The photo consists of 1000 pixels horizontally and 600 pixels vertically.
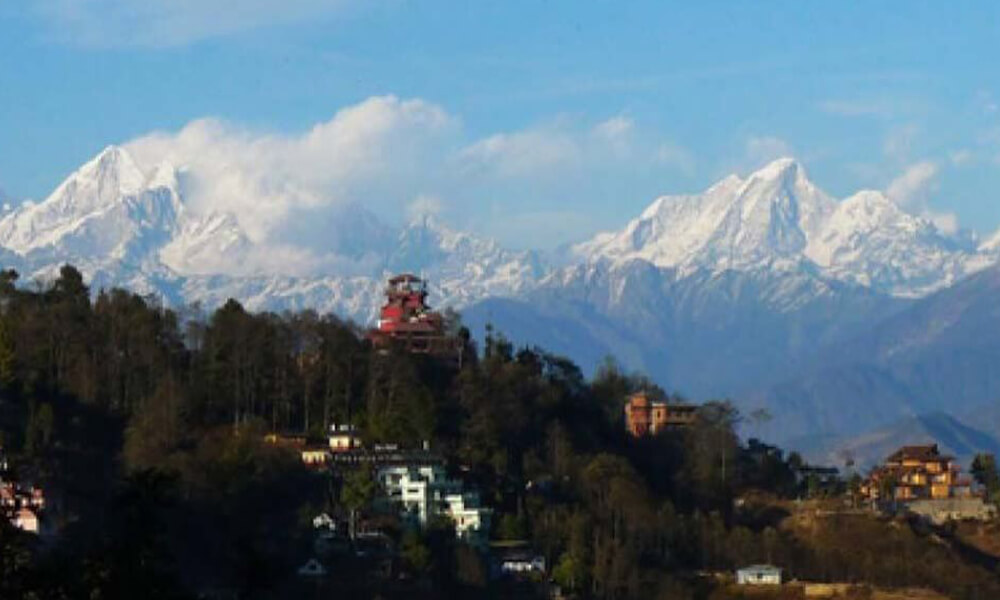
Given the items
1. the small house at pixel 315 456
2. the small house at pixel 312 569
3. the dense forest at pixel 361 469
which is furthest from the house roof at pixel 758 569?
the small house at pixel 312 569

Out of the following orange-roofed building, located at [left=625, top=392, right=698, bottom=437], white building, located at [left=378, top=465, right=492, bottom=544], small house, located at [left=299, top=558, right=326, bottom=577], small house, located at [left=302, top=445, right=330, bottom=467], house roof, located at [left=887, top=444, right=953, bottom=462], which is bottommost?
small house, located at [left=299, top=558, right=326, bottom=577]

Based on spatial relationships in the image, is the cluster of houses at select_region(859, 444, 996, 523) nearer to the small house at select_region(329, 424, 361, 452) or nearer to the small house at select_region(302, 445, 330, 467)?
the small house at select_region(329, 424, 361, 452)

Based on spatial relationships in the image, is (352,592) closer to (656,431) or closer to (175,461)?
(175,461)

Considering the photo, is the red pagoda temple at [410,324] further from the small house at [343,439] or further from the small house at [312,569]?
the small house at [312,569]

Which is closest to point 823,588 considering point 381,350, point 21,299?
point 381,350

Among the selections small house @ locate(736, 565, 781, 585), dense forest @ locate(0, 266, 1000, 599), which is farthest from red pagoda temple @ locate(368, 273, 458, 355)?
small house @ locate(736, 565, 781, 585)

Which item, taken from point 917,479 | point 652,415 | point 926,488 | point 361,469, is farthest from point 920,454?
point 361,469
